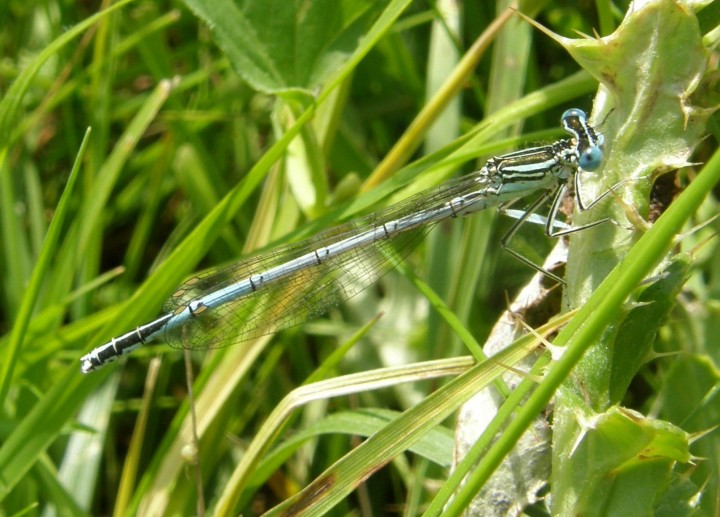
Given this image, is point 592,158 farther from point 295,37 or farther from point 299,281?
point 299,281

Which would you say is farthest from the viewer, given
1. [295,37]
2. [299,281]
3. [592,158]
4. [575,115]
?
[299,281]

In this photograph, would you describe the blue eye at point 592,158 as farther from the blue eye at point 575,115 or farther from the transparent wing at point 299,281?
the transparent wing at point 299,281

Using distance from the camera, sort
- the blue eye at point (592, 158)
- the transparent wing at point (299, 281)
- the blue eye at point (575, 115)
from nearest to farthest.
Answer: the blue eye at point (592, 158)
the blue eye at point (575, 115)
the transparent wing at point (299, 281)

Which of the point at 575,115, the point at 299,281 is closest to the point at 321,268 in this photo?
the point at 299,281

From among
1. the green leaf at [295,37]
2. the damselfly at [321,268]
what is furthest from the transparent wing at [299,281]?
the green leaf at [295,37]

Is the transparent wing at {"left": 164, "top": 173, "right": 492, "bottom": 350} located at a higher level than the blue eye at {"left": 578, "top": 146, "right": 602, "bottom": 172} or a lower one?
higher

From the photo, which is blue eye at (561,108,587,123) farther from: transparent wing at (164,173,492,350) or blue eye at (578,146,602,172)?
transparent wing at (164,173,492,350)

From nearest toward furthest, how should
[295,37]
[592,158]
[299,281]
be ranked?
[592,158] → [295,37] → [299,281]

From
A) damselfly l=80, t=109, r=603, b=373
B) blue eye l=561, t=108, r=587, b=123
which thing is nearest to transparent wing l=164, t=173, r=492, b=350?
damselfly l=80, t=109, r=603, b=373

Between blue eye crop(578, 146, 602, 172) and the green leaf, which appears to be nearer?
blue eye crop(578, 146, 602, 172)

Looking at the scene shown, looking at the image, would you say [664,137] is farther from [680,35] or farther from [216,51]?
[216,51]
